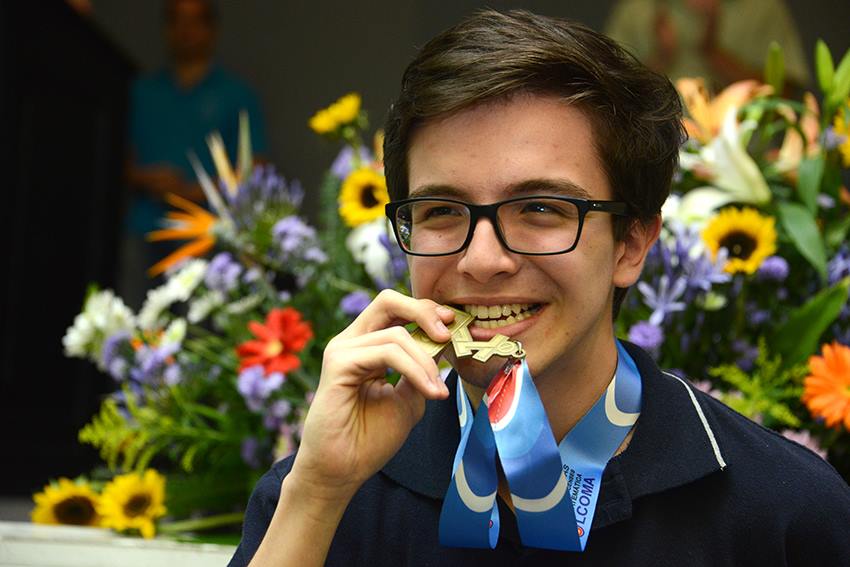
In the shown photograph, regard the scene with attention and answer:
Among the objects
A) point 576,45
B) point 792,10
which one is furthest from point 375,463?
point 792,10

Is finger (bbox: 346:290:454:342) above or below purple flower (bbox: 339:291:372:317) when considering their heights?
above

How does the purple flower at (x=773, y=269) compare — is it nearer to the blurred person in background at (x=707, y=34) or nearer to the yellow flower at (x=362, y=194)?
the yellow flower at (x=362, y=194)

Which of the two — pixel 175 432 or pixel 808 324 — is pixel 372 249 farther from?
pixel 808 324

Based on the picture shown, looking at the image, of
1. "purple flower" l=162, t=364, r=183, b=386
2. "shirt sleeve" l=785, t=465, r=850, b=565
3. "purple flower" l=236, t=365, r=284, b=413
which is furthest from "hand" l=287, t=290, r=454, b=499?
"purple flower" l=162, t=364, r=183, b=386

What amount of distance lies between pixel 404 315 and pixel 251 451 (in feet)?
2.53

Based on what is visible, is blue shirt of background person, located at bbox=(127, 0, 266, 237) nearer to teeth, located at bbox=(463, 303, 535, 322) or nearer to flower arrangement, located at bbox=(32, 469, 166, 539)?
flower arrangement, located at bbox=(32, 469, 166, 539)

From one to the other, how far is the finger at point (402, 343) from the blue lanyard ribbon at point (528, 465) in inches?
3.8

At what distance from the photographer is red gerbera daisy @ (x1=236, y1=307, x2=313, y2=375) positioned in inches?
78.5

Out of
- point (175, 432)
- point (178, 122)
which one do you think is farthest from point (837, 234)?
point (178, 122)

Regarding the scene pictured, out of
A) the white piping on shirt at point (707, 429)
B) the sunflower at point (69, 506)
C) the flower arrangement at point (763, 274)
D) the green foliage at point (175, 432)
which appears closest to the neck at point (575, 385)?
the white piping on shirt at point (707, 429)

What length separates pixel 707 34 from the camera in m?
4.18

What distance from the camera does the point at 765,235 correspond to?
1.95 m

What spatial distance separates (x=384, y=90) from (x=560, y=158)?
4.28 metres

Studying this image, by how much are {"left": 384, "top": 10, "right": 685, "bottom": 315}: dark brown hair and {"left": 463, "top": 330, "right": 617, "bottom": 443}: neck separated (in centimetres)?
15
